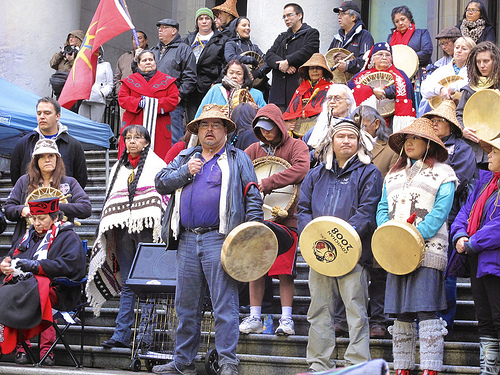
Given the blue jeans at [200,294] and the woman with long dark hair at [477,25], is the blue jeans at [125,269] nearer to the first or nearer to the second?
the blue jeans at [200,294]

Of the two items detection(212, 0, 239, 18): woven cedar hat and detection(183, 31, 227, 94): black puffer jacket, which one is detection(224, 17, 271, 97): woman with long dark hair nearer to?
detection(183, 31, 227, 94): black puffer jacket

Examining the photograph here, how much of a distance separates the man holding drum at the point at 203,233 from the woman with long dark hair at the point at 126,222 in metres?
1.28

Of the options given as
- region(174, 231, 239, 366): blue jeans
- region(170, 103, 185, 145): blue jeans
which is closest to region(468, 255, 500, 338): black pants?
region(174, 231, 239, 366): blue jeans

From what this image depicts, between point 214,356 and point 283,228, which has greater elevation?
point 283,228

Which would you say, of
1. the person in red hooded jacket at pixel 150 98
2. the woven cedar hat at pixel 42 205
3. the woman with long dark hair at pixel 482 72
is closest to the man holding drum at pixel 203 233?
the woven cedar hat at pixel 42 205

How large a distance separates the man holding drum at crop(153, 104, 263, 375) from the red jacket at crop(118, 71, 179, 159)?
3.95 metres

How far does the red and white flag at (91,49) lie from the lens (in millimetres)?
11273

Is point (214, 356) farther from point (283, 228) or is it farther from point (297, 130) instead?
point (297, 130)

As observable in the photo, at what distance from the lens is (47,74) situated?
14.3 m

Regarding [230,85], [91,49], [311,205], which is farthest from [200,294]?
[91,49]

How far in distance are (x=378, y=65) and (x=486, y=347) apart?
171 inches

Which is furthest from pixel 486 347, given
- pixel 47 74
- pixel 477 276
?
pixel 47 74

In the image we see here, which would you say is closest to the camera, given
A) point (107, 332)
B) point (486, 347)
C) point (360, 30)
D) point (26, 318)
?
point (486, 347)

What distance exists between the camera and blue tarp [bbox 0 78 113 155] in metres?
11.6
